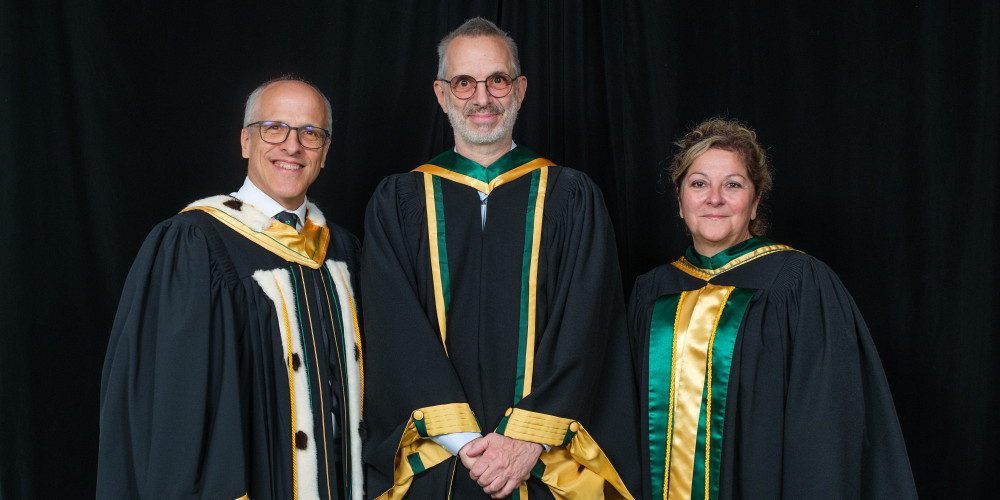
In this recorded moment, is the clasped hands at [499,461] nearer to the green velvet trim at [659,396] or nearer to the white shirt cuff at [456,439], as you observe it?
the white shirt cuff at [456,439]

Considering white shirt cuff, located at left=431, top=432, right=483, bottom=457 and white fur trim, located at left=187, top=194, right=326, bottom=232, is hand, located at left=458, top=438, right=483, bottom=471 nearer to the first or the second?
white shirt cuff, located at left=431, top=432, right=483, bottom=457

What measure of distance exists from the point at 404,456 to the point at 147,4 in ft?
6.95

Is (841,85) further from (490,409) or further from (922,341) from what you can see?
(490,409)

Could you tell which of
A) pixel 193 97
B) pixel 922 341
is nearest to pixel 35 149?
pixel 193 97

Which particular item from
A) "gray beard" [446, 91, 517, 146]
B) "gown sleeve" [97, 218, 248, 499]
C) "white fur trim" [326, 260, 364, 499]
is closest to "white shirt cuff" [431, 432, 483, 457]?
"white fur trim" [326, 260, 364, 499]

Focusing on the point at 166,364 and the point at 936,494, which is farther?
the point at 936,494

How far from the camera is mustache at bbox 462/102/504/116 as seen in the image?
2459mm

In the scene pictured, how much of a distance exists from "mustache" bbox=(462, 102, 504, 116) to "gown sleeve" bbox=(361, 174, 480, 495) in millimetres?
286

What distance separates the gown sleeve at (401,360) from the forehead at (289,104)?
0.31 metres

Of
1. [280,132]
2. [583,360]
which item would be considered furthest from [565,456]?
[280,132]

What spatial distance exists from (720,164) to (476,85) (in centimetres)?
80

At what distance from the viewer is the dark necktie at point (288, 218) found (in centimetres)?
238

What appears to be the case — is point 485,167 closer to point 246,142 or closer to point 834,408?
point 246,142

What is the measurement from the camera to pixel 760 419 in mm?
2332
